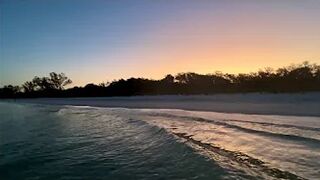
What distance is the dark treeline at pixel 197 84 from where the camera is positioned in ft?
195

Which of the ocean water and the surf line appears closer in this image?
the surf line

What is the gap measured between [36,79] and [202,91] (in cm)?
9663

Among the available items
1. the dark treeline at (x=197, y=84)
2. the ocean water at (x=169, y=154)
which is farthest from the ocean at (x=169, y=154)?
the dark treeline at (x=197, y=84)

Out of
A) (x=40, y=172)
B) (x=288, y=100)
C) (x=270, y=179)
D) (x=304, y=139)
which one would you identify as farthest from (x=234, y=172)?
(x=288, y=100)

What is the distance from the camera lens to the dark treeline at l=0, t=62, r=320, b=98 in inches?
2345

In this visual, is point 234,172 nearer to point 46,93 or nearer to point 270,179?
point 270,179

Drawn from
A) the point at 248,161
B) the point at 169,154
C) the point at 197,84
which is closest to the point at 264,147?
the point at 248,161

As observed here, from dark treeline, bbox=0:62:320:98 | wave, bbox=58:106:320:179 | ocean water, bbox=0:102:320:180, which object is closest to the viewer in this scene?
wave, bbox=58:106:320:179

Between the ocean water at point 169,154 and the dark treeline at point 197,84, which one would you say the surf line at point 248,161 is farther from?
the dark treeline at point 197,84

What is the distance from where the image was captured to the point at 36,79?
513 feet

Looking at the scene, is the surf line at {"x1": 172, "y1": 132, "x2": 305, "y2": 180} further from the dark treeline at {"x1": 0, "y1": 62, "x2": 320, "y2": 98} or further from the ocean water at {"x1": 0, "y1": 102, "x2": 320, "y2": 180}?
the dark treeline at {"x1": 0, "y1": 62, "x2": 320, "y2": 98}

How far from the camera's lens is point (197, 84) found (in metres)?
82.1

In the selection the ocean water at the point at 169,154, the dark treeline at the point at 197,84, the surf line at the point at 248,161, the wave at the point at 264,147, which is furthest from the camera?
the dark treeline at the point at 197,84

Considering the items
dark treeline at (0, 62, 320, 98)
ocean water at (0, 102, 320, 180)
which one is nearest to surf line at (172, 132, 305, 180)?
ocean water at (0, 102, 320, 180)
